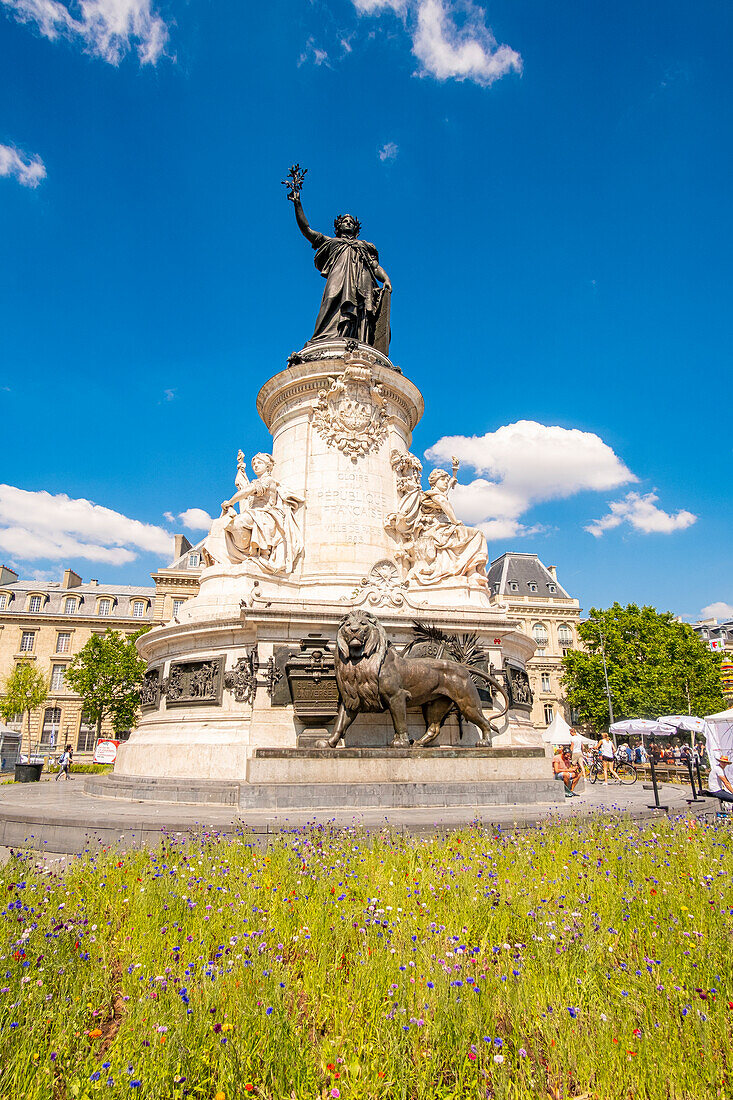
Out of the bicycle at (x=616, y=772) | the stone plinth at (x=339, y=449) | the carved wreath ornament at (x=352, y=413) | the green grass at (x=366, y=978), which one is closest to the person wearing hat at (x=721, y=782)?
the green grass at (x=366, y=978)

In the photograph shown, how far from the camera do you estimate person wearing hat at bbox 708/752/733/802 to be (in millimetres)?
11211

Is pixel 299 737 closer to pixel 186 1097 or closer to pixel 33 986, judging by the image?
pixel 33 986

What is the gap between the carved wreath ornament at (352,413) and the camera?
1978cm

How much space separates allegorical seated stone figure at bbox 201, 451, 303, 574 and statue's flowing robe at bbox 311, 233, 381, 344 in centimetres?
807

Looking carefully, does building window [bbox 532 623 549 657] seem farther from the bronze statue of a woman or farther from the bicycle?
the bronze statue of a woman

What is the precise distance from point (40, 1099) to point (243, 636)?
1267cm

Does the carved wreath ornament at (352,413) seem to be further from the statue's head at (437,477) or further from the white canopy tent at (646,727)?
the white canopy tent at (646,727)

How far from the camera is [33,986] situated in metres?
3.45

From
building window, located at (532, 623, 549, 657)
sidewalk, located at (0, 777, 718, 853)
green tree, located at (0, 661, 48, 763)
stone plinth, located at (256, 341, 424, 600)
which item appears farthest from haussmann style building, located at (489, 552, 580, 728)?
sidewalk, located at (0, 777, 718, 853)

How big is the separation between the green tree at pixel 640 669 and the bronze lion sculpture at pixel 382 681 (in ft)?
135

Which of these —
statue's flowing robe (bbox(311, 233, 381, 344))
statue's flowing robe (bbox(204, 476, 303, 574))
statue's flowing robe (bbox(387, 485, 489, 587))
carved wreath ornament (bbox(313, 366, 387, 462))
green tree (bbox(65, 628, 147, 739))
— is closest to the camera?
statue's flowing robe (bbox(204, 476, 303, 574))

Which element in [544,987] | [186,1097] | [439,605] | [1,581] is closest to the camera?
[186,1097]

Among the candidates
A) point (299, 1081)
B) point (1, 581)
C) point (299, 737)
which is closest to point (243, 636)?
point (299, 737)

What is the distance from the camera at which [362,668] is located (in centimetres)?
1238
